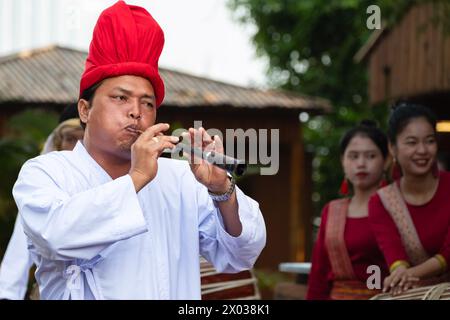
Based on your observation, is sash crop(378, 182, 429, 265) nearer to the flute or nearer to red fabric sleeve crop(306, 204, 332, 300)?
red fabric sleeve crop(306, 204, 332, 300)

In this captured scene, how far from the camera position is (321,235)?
196 inches

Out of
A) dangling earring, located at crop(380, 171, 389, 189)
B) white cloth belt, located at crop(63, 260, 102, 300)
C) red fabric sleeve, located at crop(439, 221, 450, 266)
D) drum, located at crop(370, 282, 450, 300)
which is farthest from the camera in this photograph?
dangling earring, located at crop(380, 171, 389, 189)

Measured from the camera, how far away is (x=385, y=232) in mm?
4324

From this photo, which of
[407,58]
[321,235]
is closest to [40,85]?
[407,58]

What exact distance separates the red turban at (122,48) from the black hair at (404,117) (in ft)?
6.29

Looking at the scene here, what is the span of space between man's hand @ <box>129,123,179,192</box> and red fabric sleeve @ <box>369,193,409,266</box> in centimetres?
193

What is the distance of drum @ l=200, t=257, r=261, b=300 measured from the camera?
457 centimetres

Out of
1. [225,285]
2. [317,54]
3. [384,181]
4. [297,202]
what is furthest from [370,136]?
[317,54]

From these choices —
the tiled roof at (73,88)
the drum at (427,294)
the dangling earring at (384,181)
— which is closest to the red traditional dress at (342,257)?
the dangling earring at (384,181)

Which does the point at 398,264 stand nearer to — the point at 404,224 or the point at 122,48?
the point at 404,224

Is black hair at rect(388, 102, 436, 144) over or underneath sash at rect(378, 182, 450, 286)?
over

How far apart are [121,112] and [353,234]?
2288 millimetres

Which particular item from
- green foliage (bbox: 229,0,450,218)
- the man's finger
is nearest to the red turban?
the man's finger

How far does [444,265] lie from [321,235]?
1.02 m
